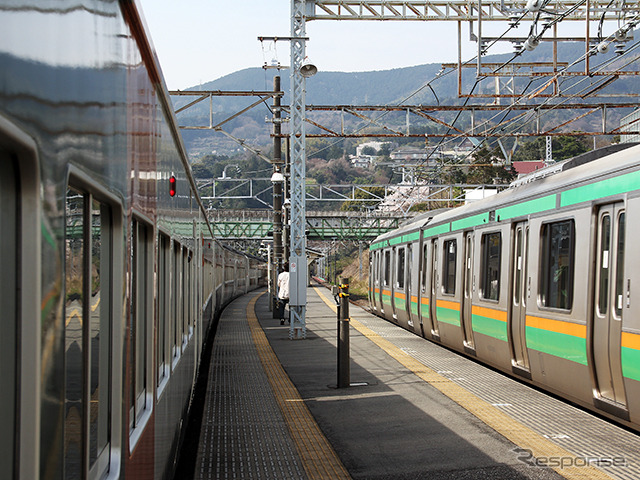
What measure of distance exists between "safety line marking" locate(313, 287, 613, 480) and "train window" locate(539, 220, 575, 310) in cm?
124

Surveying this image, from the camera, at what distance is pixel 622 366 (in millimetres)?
6238

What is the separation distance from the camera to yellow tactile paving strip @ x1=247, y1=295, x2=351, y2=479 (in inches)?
235

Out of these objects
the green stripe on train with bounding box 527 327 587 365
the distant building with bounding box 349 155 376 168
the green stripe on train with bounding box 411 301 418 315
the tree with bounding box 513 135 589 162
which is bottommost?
the green stripe on train with bounding box 411 301 418 315

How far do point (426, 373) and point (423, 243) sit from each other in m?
5.32

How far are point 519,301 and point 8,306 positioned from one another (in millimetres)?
8249

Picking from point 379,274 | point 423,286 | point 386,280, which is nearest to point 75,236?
point 423,286

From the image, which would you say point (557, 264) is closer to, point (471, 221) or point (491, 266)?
point (491, 266)

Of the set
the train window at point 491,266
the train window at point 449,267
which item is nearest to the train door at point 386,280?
the train window at point 449,267

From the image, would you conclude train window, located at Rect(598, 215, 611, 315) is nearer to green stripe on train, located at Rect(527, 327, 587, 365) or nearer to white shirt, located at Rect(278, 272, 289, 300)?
green stripe on train, located at Rect(527, 327, 587, 365)

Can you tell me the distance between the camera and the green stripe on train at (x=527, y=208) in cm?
822

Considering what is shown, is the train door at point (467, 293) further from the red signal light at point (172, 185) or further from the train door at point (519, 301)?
the red signal light at point (172, 185)

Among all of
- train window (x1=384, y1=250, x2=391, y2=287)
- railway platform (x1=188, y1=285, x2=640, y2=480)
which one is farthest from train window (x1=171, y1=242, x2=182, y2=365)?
train window (x1=384, y1=250, x2=391, y2=287)

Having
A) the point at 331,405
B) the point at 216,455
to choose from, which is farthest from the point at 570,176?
the point at 216,455

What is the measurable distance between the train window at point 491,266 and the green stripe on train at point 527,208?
0.35 meters
